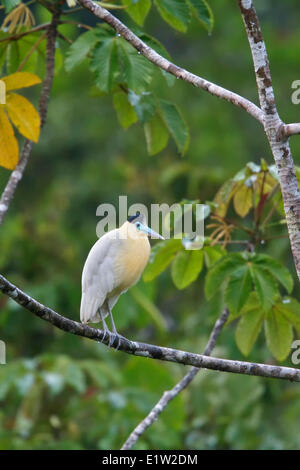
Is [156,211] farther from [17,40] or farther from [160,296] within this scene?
[160,296]

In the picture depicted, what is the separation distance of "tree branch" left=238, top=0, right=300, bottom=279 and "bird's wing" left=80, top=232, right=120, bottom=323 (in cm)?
100

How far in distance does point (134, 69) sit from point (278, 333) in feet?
5.06

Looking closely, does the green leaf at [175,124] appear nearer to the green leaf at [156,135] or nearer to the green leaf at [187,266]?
the green leaf at [156,135]

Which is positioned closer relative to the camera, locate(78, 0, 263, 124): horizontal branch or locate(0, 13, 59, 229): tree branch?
locate(78, 0, 263, 124): horizontal branch

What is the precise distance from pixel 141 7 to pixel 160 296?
526cm

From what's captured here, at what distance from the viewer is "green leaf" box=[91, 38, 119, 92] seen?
3.85m

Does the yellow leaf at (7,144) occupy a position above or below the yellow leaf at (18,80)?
below

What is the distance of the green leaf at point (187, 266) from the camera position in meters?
4.16

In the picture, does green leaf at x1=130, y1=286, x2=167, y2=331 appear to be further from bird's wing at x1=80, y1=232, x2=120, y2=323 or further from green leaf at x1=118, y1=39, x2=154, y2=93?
green leaf at x1=118, y1=39, x2=154, y2=93

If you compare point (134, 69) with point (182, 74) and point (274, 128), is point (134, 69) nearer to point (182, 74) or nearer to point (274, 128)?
point (182, 74)

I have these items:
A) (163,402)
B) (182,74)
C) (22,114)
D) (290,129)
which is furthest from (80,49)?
(163,402)

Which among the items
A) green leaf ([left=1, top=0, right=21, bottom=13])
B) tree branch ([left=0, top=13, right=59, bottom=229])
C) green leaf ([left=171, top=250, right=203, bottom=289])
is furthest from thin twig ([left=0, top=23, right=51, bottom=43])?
green leaf ([left=171, top=250, right=203, bottom=289])

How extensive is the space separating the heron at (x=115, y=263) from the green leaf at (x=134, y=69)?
63 centimetres

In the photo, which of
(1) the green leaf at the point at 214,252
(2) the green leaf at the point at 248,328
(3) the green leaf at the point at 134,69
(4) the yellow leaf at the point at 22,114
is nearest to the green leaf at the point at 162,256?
(1) the green leaf at the point at 214,252
